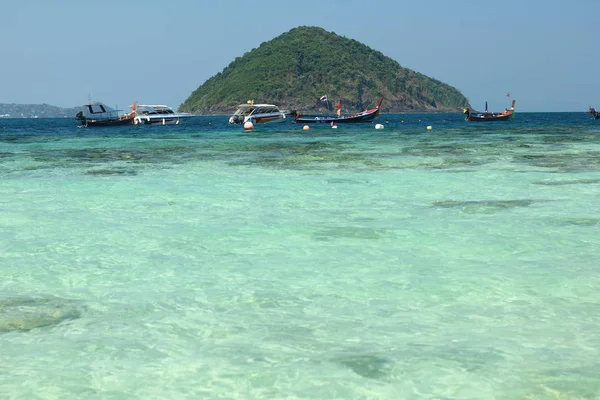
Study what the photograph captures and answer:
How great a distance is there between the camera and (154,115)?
82.6 metres

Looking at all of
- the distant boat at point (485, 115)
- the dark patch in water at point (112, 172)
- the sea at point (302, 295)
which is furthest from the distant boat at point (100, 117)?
the sea at point (302, 295)

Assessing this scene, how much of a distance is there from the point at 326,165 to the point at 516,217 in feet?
39.2

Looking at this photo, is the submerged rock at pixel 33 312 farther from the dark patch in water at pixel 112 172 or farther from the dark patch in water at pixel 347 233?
the dark patch in water at pixel 112 172

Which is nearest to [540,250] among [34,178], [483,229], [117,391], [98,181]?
[483,229]

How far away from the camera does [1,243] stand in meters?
10.2

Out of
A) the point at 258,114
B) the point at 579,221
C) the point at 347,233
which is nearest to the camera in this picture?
the point at 347,233

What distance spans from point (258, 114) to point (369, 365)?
68613 mm

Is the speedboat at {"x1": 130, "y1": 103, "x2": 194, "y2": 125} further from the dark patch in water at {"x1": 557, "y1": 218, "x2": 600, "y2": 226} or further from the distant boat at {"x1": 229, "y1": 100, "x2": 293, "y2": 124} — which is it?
the dark patch in water at {"x1": 557, "y1": 218, "x2": 600, "y2": 226}

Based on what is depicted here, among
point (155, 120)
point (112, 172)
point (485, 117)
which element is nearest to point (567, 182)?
point (112, 172)

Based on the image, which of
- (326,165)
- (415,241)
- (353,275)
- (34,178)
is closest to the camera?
(353,275)

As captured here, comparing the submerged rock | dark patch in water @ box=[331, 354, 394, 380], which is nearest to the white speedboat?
the submerged rock

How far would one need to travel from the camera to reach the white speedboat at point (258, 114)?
2857 inches

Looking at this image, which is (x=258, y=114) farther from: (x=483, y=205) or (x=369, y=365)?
(x=369, y=365)

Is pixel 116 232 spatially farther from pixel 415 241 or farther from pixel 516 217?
pixel 516 217
